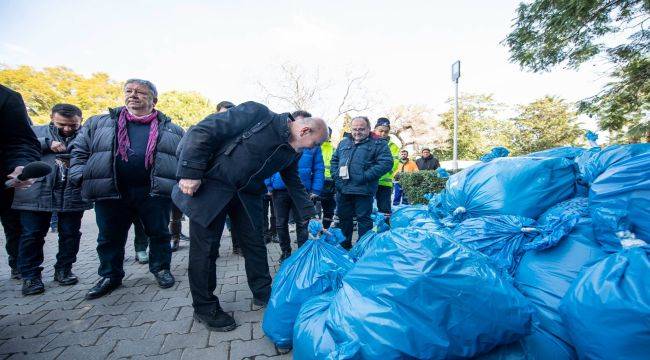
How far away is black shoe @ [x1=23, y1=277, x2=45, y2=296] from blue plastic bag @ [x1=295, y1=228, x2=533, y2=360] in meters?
3.07

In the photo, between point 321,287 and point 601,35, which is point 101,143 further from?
point 601,35

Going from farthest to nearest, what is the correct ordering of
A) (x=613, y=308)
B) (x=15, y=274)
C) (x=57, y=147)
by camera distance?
(x=15, y=274) < (x=57, y=147) < (x=613, y=308)

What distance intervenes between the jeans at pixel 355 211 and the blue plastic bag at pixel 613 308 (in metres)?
2.40

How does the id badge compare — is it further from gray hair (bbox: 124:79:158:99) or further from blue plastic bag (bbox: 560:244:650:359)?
blue plastic bag (bbox: 560:244:650:359)

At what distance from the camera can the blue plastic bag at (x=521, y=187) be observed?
214 cm

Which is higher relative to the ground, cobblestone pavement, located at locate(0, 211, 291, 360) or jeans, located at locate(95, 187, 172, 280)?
jeans, located at locate(95, 187, 172, 280)

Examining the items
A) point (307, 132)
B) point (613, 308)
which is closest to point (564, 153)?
point (613, 308)

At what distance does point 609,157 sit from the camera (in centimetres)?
177

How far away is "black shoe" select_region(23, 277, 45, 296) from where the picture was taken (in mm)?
2827

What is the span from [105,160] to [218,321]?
164 centimetres

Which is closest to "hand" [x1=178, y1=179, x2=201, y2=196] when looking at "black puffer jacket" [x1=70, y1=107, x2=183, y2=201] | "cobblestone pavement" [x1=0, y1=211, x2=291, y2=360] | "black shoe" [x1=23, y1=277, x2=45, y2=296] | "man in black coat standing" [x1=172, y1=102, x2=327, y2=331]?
"man in black coat standing" [x1=172, y1=102, x2=327, y2=331]

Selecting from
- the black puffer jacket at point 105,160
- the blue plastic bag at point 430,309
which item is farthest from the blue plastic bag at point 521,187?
the black puffer jacket at point 105,160

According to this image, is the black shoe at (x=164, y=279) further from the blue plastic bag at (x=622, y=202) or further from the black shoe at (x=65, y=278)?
the blue plastic bag at (x=622, y=202)

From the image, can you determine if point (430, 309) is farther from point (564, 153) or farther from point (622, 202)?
point (564, 153)
